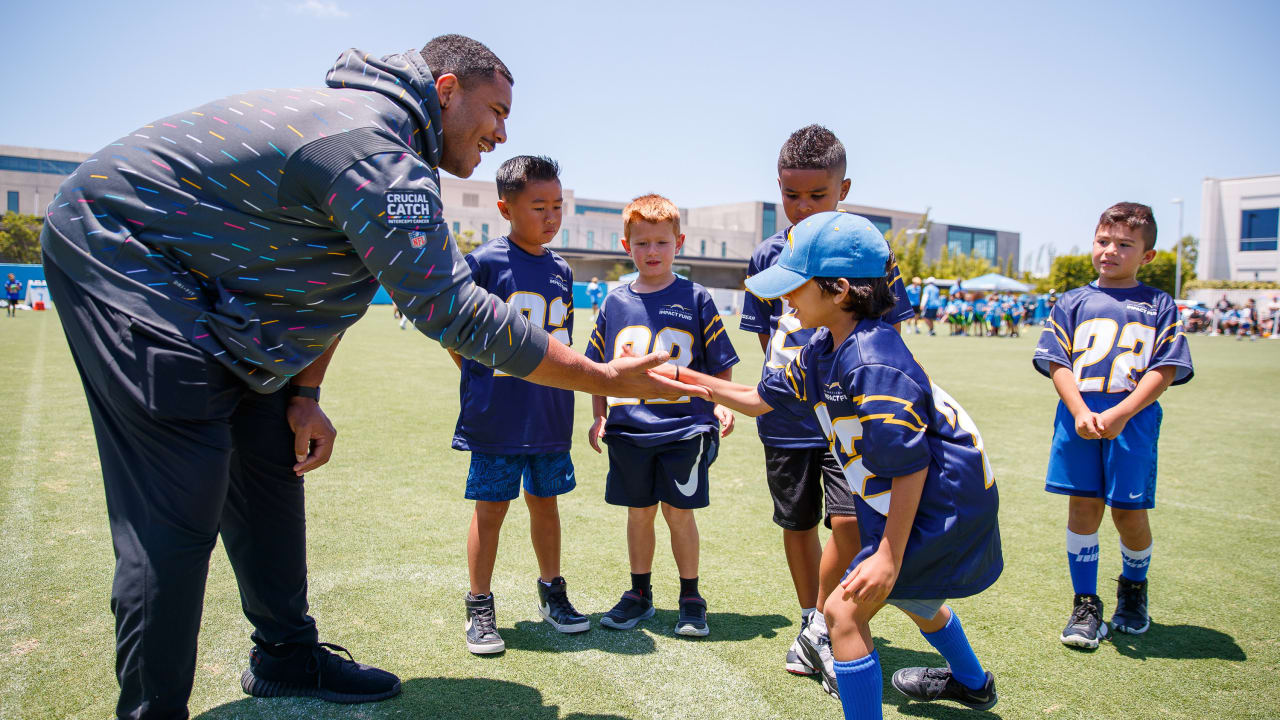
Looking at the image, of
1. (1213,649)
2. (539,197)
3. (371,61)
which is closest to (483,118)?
(371,61)

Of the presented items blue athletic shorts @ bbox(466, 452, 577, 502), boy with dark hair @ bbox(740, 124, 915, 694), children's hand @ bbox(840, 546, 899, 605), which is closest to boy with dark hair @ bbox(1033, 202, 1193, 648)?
boy with dark hair @ bbox(740, 124, 915, 694)

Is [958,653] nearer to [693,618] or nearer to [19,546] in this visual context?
[693,618]

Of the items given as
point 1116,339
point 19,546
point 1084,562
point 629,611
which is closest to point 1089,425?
point 1116,339

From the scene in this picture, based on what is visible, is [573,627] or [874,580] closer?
[874,580]

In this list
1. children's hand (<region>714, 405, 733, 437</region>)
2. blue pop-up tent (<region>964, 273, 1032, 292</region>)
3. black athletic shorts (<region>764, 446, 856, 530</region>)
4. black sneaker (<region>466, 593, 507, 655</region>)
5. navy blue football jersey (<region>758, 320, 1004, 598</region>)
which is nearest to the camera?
navy blue football jersey (<region>758, 320, 1004, 598</region>)

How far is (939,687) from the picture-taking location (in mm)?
2975

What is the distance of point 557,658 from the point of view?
3316 mm

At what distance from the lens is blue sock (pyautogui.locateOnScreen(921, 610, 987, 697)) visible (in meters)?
2.81

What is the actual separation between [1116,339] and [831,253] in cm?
209

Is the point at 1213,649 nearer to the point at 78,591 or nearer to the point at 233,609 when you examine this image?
the point at 233,609

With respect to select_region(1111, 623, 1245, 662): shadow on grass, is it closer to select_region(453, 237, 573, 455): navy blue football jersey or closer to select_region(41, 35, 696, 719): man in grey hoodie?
select_region(453, 237, 573, 455): navy blue football jersey

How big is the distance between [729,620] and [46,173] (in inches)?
3515

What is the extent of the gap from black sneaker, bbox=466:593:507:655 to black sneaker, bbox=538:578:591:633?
0.27 metres

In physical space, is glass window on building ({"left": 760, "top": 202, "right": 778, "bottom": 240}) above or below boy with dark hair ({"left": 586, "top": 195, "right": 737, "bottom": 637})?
above
